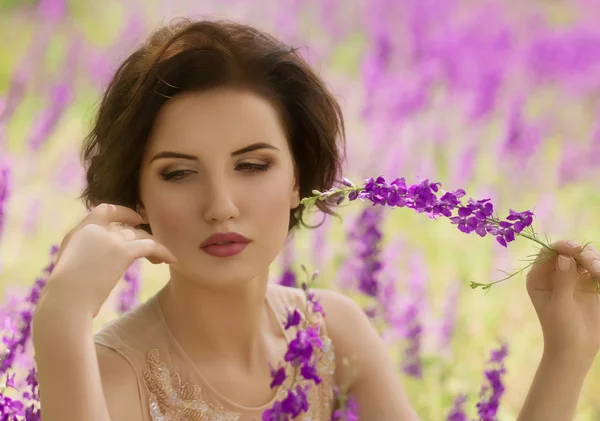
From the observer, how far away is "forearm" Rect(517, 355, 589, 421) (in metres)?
1.68

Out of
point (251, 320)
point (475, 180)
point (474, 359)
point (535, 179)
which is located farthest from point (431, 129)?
point (251, 320)

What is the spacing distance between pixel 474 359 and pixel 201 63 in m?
1.89

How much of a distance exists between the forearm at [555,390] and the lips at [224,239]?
0.55 metres

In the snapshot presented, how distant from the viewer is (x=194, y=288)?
5.80 feet

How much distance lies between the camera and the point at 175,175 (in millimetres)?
1649

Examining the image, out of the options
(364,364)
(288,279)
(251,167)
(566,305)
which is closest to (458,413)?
(364,364)

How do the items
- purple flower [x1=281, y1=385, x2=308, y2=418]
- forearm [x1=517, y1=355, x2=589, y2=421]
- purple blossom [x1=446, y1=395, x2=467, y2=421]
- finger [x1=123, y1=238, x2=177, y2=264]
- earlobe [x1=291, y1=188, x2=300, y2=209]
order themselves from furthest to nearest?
purple blossom [x1=446, y1=395, x2=467, y2=421]
earlobe [x1=291, y1=188, x2=300, y2=209]
forearm [x1=517, y1=355, x2=589, y2=421]
finger [x1=123, y1=238, x2=177, y2=264]
purple flower [x1=281, y1=385, x2=308, y2=418]

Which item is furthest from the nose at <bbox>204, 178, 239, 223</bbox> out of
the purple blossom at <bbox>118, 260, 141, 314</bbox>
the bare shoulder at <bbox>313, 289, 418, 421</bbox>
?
the purple blossom at <bbox>118, 260, 141, 314</bbox>

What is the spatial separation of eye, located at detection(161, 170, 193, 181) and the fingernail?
602 mm

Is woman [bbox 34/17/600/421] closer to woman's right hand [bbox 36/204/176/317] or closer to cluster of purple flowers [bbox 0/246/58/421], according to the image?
woman's right hand [bbox 36/204/176/317]

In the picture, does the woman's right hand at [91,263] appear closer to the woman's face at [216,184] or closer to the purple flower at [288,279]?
the woman's face at [216,184]

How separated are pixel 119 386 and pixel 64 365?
32cm

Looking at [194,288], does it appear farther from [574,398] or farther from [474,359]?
[474,359]

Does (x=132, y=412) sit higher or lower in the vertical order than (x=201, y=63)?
lower
